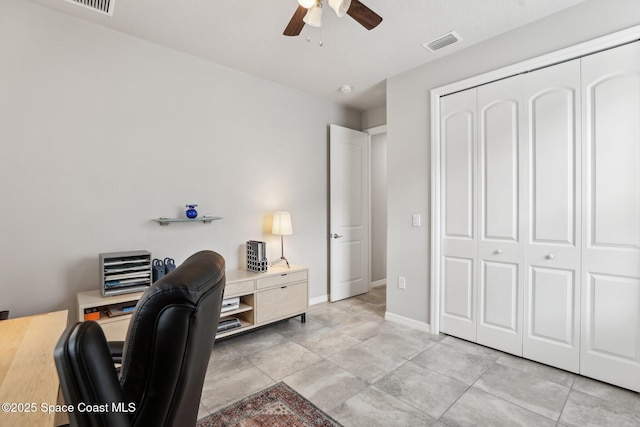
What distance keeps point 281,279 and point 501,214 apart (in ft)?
6.97

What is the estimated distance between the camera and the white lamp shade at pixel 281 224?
3.33 m

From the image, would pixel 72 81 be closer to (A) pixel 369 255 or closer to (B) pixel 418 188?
(B) pixel 418 188

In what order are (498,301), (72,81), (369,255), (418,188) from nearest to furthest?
(72,81) < (498,301) < (418,188) < (369,255)

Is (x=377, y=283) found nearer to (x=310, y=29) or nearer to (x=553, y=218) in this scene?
(x=553, y=218)

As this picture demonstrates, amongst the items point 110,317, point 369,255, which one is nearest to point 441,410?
point 110,317

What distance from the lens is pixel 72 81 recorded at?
2.35 m

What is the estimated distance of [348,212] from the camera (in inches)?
167

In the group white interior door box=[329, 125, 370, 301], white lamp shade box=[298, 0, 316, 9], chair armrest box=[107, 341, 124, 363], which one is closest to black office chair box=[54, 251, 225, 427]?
chair armrest box=[107, 341, 124, 363]

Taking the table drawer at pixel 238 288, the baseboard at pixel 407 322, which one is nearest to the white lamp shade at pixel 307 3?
the table drawer at pixel 238 288

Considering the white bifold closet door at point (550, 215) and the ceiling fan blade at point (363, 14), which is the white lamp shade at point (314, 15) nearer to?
the ceiling fan blade at point (363, 14)

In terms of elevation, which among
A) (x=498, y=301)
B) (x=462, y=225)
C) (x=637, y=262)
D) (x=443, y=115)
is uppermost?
(x=443, y=115)

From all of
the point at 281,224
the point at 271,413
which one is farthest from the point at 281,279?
the point at 271,413

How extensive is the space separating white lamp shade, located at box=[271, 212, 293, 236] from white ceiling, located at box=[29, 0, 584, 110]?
1544mm

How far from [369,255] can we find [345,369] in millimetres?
2319
